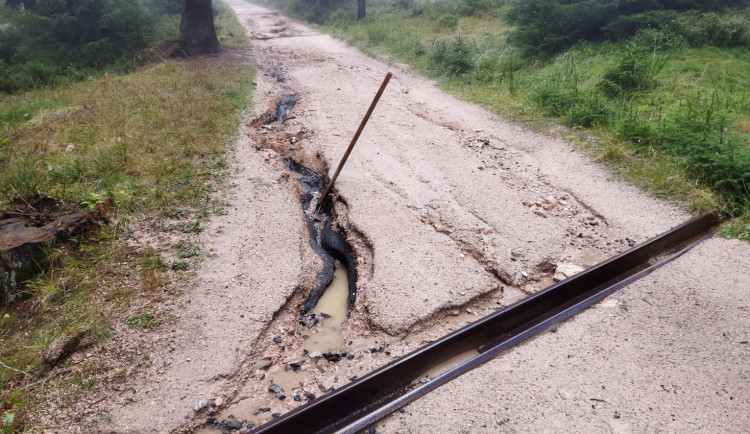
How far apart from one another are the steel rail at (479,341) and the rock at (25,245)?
2.68m

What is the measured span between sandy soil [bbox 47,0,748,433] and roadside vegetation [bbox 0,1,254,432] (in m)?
0.32

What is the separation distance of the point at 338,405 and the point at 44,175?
4.47m

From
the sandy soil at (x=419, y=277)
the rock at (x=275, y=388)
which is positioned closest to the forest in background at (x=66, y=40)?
the sandy soil at (x=419, y=277)

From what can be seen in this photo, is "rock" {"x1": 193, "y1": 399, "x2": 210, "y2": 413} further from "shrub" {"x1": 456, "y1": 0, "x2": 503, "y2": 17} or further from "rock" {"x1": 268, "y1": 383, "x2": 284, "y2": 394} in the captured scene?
"shrub" {"x1": 456, "y1": 0, "x2": 503, "y2": 17}

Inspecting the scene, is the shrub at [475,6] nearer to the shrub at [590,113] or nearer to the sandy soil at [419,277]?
the shrub at [590,113]

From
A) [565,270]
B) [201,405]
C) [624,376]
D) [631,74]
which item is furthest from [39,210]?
[631,74]

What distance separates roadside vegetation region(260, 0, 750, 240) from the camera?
4902mm

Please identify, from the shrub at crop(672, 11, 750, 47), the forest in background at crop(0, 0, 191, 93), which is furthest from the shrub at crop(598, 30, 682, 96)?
the forest in background at crop(0, 0, 191, 93)

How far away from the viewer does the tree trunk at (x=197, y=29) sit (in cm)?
1255

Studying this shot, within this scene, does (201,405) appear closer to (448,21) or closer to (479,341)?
(479,341)

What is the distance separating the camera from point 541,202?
15.8 ft

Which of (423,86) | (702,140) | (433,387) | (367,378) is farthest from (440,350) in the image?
(423,86)

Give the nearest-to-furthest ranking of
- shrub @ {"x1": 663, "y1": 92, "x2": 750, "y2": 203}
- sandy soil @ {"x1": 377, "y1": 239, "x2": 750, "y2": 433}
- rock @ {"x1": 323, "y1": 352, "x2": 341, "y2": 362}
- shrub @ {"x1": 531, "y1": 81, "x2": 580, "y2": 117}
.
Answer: sandy soil @ {"x1": 377, "y1": 239, "x2": 750, "y2": 433}
rock @ {"x1": 323, "y1": 352, "x2": 341, "y2": 362}
shrub @ {"x1": 663, "y1": 92, "x2": 750, "y2": 203}
shrub @ {"x1": 531, "y1": 81, "x2": 580, "y2": 117}

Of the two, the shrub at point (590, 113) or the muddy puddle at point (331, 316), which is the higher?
the shrub at point (590, 113)
